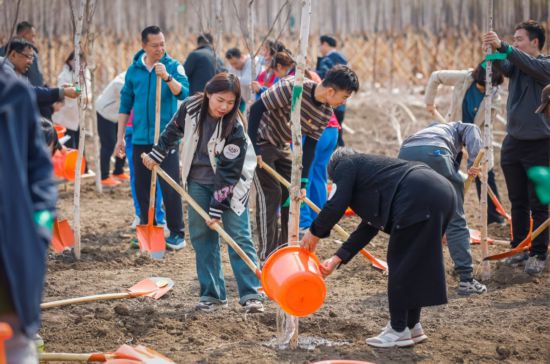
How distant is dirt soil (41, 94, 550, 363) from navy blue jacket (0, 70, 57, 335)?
76.7 inches

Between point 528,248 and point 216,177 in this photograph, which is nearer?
point 216,177

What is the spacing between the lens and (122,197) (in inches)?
373

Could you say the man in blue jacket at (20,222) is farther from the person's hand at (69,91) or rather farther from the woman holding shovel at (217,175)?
the person's hand at (69,91)

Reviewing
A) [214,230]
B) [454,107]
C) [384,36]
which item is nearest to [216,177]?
[214,230]

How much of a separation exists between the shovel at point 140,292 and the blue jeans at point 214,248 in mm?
470

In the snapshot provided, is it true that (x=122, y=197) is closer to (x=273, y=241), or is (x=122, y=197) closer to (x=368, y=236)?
(x=273, y=241)

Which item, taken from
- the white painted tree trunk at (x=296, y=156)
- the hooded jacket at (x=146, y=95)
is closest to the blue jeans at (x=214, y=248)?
the white painted tree trunk at (x=296, y=156)

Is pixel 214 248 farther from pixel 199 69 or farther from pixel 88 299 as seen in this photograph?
pixel 199 69

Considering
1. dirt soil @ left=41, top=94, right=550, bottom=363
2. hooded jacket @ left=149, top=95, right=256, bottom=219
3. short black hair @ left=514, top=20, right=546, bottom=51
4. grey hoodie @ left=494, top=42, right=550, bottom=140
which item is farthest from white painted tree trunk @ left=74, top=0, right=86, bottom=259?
short black hair @ left=514, top=20, right=546, bottom=51

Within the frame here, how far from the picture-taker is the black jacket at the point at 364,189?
4312 millimetres

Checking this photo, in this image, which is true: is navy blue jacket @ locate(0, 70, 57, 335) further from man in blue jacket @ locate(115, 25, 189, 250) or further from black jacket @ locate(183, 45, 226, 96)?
black jacket @ locate(183, 45, 226, 96)

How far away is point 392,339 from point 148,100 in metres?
3.27

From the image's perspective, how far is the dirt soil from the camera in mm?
4500

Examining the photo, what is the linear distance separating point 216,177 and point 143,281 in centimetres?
122
